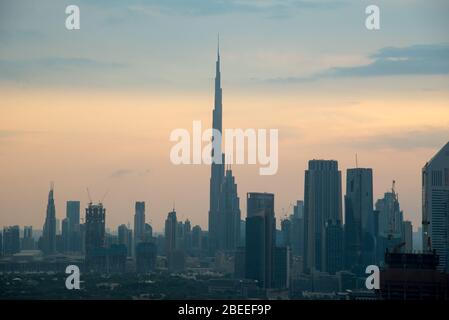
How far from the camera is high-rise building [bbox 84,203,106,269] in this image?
95.7 ft

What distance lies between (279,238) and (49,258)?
34.2ft

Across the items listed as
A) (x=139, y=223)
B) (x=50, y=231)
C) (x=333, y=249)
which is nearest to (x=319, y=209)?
(x=333, y=249)

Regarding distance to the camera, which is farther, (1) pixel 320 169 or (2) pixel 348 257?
(2) pixel 348 257

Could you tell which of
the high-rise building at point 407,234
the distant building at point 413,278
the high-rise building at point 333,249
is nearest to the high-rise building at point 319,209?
the high-rise building at point 333,249

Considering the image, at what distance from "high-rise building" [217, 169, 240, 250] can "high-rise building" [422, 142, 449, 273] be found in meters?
6.61

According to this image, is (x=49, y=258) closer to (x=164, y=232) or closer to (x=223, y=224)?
(x=164, y=232)

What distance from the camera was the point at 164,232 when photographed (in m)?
30.6

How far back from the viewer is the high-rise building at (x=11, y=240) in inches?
1008

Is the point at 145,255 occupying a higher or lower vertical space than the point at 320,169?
lower

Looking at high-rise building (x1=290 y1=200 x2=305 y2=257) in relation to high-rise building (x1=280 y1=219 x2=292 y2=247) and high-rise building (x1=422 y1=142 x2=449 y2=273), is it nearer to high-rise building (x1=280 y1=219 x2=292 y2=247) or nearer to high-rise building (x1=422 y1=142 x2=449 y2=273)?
high-rise building (x1=280 y1=219 x2=292 y2=247)

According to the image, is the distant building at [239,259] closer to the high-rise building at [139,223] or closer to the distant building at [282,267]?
the distant building at [282,267]

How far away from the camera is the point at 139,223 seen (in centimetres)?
2873
